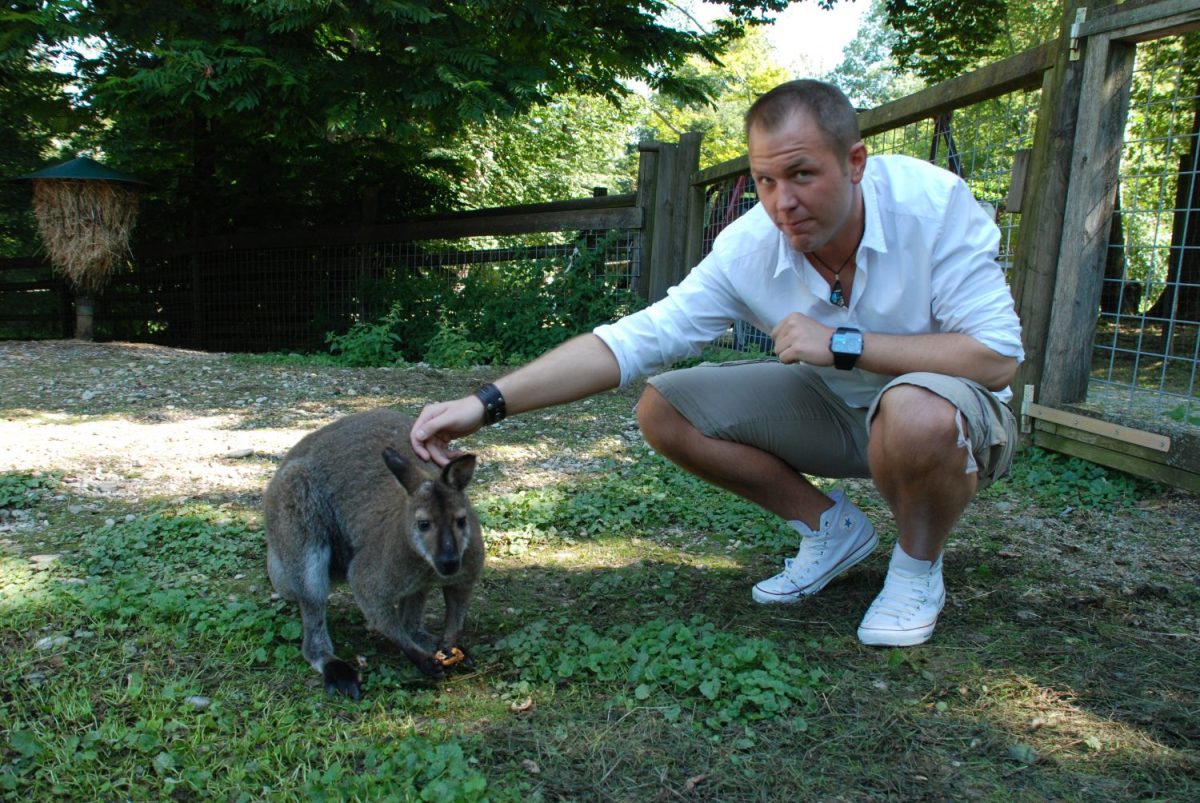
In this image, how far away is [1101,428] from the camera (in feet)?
13.8

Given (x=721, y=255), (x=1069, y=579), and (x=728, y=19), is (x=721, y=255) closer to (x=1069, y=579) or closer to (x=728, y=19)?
(x=1069, y=579)

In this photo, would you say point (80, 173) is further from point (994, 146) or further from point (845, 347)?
point (845, 347)

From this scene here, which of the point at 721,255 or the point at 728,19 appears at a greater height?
the point at 728,19

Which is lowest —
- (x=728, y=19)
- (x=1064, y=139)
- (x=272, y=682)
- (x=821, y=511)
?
(x=272, y=682)

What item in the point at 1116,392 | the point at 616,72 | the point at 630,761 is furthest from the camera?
the point at 616,72

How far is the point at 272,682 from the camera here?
2635 millimetres

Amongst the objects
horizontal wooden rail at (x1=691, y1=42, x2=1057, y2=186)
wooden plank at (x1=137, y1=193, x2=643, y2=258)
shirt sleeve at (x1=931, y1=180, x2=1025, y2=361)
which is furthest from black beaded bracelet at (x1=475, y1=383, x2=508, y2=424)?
wooden plank at (x1=137, y1=193, x2=643, y2=258)

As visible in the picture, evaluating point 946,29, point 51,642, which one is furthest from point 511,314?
point 946,29

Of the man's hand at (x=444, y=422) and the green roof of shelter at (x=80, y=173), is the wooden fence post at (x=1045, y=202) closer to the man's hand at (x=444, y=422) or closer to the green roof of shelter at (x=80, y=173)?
the man's hand at (x=444, y=422)

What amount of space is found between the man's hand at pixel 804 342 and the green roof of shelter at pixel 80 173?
27.2 feet

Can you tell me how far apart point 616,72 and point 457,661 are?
25.4 feet

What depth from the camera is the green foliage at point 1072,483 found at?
4.08m

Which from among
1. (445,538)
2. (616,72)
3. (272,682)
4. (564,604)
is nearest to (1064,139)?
(564,604)

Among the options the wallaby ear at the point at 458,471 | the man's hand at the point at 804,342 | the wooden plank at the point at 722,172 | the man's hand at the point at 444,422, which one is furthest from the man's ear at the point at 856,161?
the wooden plank at the point at 722,172
